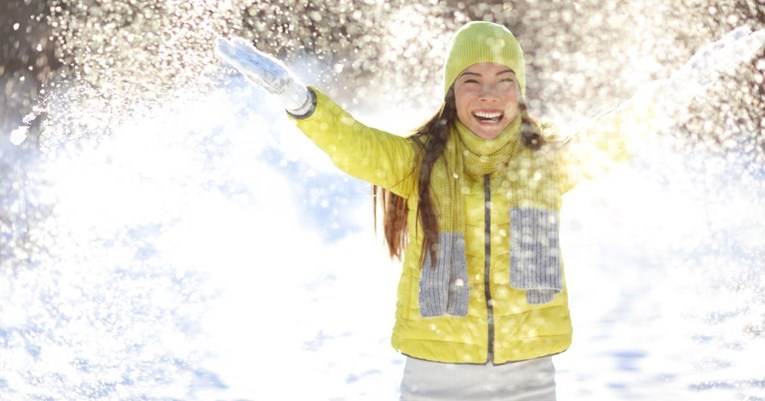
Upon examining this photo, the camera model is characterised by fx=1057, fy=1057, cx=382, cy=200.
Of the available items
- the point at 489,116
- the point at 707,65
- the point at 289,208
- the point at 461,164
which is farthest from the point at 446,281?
the point at 289,208

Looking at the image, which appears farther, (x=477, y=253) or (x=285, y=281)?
(x=285, y=281)

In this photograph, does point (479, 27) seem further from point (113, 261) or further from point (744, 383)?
point (113, 261)

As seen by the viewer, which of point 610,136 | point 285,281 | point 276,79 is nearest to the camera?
point 276,79

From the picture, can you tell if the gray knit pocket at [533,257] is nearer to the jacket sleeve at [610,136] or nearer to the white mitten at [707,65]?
the jacket sleeve at [610,136]

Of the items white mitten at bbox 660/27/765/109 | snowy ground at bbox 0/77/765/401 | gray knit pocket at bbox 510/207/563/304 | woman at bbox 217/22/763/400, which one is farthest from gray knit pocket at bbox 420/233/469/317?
snowy ground at bbox 0/77/765/401

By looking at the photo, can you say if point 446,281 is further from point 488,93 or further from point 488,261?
point 488,93

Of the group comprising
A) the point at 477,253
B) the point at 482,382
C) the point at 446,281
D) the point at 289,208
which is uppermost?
the point at 289,208

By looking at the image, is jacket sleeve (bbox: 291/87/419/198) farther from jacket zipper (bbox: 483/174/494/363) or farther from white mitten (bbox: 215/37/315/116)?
jacket zipper (bbox: 483/174/494/363)

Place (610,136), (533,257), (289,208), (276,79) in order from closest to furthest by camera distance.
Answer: (276,79)
(533,257)
(610,136)
(289,208)

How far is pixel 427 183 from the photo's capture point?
9.88 ft

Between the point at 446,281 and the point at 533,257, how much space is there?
258mm

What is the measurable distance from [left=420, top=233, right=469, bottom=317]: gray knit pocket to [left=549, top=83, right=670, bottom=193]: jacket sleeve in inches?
16.9

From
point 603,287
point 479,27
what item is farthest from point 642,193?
point 479,27

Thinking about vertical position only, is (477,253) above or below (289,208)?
below
